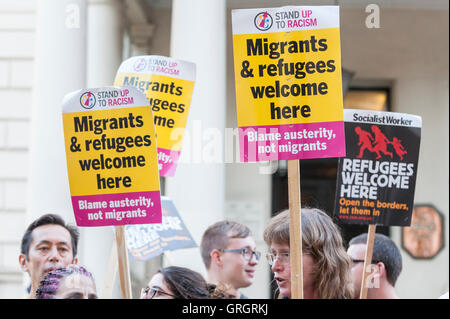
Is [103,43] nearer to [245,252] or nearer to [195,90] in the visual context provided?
[195,90]

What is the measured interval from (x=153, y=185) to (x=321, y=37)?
0.92 m

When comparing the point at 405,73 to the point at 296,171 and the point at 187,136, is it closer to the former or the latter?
the point at 187,136

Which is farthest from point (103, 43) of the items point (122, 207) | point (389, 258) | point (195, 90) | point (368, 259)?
point (368, 259)

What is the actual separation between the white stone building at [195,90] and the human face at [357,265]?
1517 mm

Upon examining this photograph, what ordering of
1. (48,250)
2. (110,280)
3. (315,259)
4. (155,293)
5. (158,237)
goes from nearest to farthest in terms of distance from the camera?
(155,293) < (315,259) < (48,250) < (110,280) < (158,237)

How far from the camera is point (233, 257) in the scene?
4.02 metres

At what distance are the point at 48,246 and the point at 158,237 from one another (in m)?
1.09

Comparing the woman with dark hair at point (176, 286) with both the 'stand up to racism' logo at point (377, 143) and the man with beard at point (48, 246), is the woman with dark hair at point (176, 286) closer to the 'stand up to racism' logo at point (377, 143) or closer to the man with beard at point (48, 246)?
the man with beard at point (48, 246)

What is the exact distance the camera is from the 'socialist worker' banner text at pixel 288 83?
2738mm

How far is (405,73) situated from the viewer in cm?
966

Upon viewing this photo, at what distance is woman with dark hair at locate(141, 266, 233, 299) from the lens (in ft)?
8.11

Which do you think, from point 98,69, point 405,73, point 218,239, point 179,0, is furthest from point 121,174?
point 405,73

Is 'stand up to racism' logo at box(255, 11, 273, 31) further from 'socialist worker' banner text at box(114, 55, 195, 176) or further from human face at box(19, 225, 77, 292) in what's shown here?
human face at box(19, 225, 77, 292)
